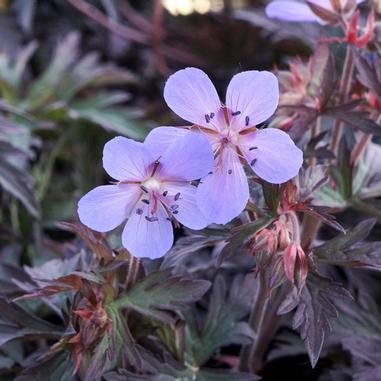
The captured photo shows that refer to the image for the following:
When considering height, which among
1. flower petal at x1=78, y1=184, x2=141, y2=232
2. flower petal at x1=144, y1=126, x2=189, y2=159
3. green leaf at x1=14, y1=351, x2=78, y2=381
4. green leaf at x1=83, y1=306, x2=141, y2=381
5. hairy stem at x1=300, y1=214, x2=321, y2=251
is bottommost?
green leaf at x1=14, y1=351, x2=78, y2=381

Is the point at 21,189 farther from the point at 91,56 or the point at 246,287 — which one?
the point at 91,56

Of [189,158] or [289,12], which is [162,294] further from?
[289,12]

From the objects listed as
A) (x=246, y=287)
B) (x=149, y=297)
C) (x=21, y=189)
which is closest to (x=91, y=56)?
(x=21, y=189)

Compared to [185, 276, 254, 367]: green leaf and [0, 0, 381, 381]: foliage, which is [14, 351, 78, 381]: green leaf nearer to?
[0, 0, 381, 381]: foliage

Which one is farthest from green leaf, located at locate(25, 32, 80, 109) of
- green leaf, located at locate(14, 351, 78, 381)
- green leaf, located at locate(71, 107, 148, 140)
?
green leaf, located at locate(14, 351, 78, 381)

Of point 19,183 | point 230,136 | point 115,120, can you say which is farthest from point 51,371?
point 115,120

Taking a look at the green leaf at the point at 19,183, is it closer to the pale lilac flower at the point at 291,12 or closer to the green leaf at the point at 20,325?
the green leaf at the point at 20,325
